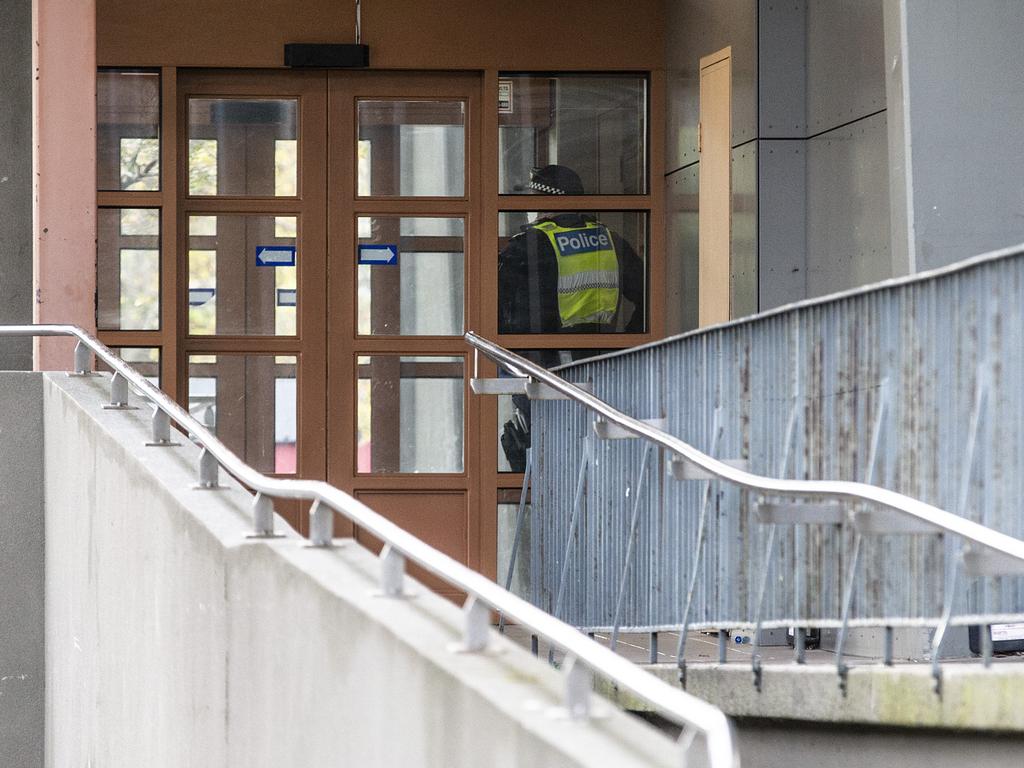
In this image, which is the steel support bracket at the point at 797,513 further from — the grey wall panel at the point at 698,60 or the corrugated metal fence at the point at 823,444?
the grey wall panel at the point at 698,60

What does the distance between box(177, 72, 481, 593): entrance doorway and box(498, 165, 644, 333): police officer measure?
0.87ft

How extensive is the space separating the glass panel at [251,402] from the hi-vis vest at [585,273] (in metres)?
1.65

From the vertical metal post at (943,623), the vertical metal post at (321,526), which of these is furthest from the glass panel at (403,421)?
the vertical metal post at (321,526)

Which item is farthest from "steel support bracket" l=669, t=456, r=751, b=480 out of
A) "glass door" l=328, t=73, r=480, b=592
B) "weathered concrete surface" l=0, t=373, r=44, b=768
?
"glass door" l=328, t=73, r=480, b=592

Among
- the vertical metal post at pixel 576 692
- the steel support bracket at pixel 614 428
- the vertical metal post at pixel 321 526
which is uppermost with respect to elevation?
the steel support bracket at pixel 614 428

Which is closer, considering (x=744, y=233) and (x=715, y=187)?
(x=744, y=233)

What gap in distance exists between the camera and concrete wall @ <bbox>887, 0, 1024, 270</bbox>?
19.0 feet

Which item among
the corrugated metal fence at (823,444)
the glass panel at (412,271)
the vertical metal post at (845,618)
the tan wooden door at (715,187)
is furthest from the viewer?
the glass panel at (412,271)

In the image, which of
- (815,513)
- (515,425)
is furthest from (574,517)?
(515,425)

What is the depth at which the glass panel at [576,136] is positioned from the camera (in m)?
8.95

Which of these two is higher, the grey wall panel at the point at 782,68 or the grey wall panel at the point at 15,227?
the grey wall panel at the point at 782,68

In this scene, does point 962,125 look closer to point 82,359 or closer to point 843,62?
point 843,62

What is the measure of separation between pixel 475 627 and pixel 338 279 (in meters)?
6.39

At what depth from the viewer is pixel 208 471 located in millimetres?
4383
